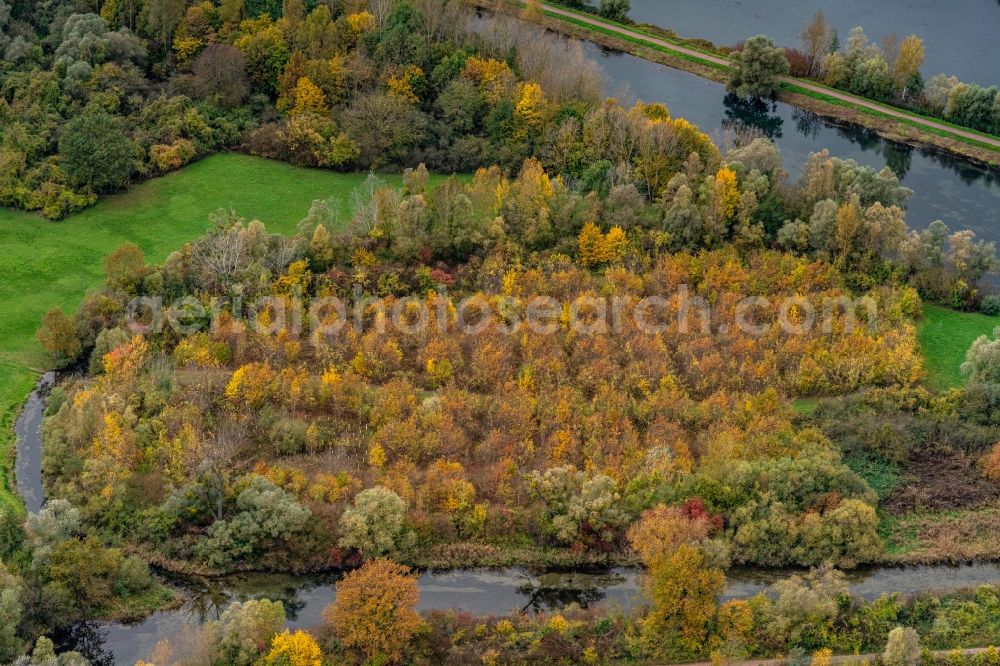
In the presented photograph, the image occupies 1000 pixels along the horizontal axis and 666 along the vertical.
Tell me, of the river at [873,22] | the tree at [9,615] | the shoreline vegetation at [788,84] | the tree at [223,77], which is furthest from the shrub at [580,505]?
the river at [873,22]

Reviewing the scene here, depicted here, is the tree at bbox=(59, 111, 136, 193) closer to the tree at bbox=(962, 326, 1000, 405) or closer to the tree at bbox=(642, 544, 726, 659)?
the tree at bbox=(642, 544, 726, 659)

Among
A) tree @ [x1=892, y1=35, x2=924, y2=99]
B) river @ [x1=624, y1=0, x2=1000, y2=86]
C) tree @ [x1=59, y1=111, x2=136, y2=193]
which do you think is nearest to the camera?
tree @ [x1=59, y1=111, x2=136, y2=193]

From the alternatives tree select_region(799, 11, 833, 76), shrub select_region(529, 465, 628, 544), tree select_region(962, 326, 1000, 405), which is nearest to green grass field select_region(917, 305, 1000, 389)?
tree select_region(962, 326, 1000, 405)

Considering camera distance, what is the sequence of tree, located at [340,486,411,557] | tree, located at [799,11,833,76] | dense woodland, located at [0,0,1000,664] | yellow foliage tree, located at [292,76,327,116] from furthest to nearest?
tree, located at [799,11,833,76] → yellow foliage tree, located at [292,76,327,116] → tree, located at [340,486,411,557] → dense woodland, located at [0,0,1000,664]

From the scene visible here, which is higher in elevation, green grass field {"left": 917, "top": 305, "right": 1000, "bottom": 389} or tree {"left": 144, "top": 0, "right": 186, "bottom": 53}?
tree {"left": 144, "top": 0, "right": 186, "bottom": 53}

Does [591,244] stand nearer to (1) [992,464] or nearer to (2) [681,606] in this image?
(1) [992,464]

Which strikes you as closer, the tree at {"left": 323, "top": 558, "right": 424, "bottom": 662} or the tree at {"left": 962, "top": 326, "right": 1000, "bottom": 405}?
the tree at {"left": 323, "top": 558, "right": 424, "bottom": 662}
